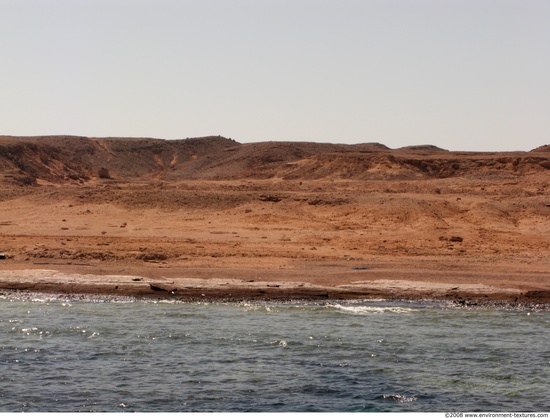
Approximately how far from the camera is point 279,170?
60.1 meters

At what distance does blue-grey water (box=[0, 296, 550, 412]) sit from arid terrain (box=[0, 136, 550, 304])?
1330 millimetres

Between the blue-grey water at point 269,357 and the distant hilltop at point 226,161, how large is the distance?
31.0 meters

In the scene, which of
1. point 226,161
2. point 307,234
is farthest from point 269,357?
point 226,161

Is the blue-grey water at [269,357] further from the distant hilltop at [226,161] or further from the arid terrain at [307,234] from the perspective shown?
the distant hilltop at [226,161]

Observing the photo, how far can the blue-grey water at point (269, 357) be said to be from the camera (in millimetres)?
14414

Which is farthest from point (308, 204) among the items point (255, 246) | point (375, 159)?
point (375, 159)

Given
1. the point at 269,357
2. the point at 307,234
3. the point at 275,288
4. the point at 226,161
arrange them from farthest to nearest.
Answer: the point at 226,161 < the point at 307,234 < the point at 275,288 < the point at 269,357

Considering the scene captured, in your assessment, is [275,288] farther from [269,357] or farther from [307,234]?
[307,234]

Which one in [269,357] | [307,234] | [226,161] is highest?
[226,161]

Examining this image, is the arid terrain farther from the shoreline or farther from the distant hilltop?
the distant hilltop

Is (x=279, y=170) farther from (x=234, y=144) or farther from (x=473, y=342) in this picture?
(x=473, y=342)

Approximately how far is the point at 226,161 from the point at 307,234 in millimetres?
40108

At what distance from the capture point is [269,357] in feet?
56.4

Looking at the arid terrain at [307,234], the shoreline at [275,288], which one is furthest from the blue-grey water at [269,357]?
the arid terrain at [307,234]
